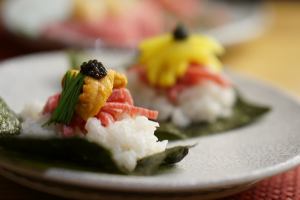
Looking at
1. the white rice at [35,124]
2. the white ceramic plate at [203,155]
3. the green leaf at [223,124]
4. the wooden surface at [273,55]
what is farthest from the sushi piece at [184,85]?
the wooden surface at [273,55]

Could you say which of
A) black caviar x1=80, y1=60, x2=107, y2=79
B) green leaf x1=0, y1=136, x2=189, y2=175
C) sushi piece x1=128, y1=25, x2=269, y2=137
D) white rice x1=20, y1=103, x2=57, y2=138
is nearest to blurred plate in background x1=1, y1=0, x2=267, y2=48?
sushi piece x1=128, y1=25, x2=269, y2=137

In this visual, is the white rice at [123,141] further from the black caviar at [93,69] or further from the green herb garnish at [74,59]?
the green herb garnish at [74,59]

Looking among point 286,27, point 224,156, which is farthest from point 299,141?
point 286,27

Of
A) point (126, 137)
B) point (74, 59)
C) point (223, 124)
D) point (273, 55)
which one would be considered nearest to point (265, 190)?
point (223, 124)

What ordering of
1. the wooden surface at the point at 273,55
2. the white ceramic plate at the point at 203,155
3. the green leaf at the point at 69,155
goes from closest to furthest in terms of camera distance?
1. the white ceramic plate at the point at 203,155
2. the green leaf at the point at 69,155
3. the wooden surface at the point at 273,55

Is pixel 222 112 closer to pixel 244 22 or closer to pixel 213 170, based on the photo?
pixel 213 170

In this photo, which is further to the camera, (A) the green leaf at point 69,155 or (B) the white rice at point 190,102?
(B) the white rice at point 190,102

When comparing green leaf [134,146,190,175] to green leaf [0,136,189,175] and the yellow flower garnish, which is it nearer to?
green leaf [0,136,189,175]
